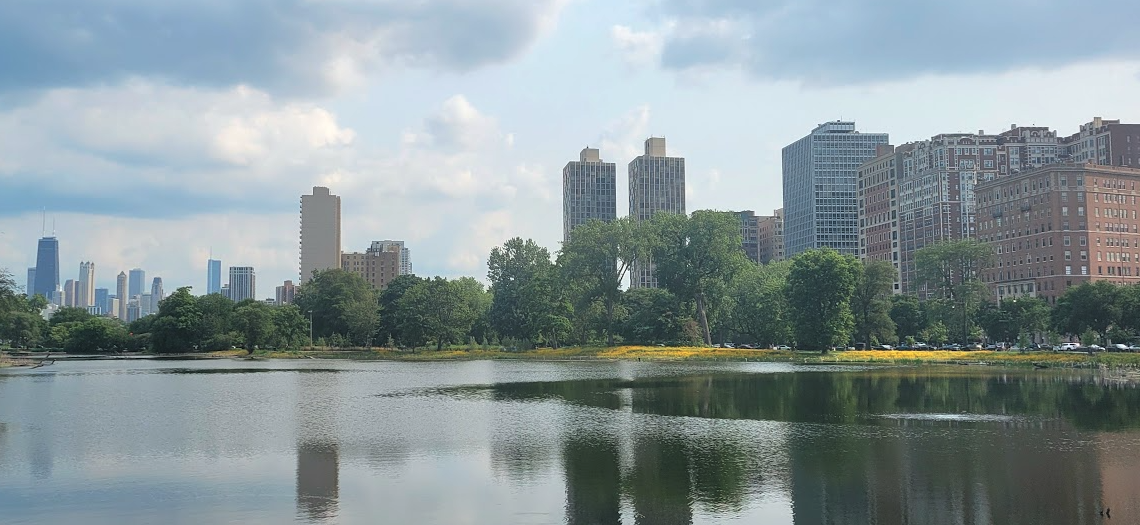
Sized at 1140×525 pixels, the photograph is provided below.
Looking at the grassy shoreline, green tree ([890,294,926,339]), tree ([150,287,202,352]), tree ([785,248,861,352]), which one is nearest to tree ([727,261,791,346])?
tree ([785,248,861,352])

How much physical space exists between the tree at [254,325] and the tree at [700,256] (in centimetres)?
6606

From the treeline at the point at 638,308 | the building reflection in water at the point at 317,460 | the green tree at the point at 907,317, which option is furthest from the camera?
the green tree at the point at 907,317

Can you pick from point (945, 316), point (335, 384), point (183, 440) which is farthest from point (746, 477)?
point (945, 316)

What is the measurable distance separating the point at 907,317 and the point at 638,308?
42477 mm

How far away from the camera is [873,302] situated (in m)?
122

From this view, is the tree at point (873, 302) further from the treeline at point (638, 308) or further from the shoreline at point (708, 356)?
the shoreline at point (708, 356)

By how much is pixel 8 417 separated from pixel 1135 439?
54.1 metres

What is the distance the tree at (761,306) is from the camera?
127 m

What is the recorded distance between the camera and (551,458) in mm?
30594

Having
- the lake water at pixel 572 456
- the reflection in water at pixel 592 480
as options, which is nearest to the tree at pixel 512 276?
the lake water at pixel 572 456

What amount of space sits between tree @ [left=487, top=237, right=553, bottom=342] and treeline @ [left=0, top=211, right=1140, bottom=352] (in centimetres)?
22

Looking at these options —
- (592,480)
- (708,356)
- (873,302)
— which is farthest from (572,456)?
(873,302)

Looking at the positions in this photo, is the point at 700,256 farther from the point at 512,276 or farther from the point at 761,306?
the point at 512,276

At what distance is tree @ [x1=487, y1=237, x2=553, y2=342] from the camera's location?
5748 inches
